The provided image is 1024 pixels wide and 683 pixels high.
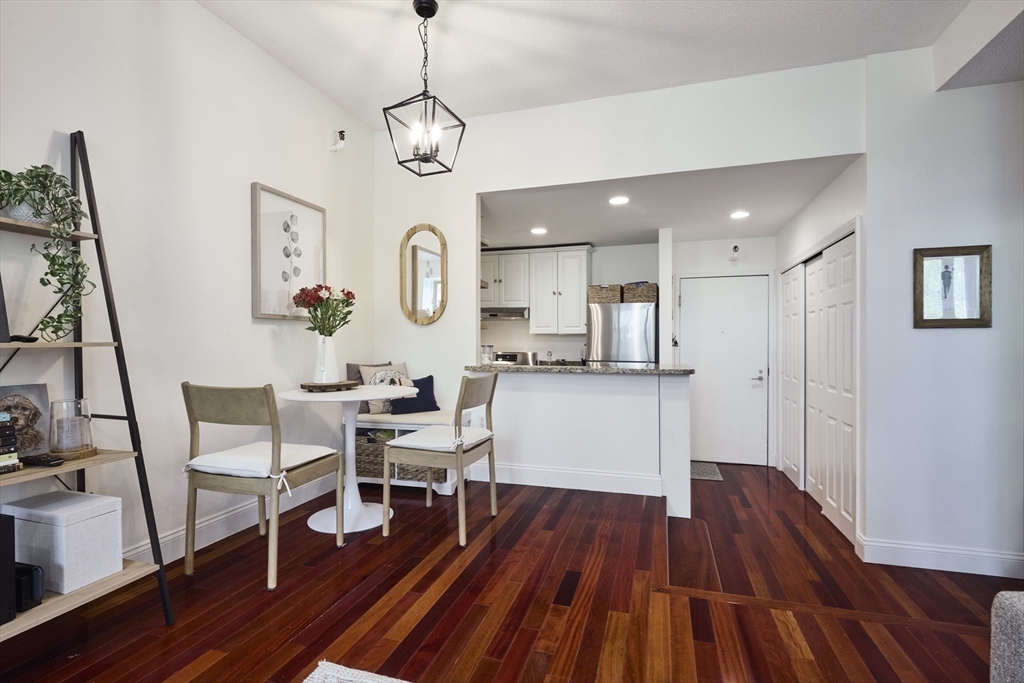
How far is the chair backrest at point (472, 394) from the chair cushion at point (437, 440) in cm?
7

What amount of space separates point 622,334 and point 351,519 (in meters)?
3.41

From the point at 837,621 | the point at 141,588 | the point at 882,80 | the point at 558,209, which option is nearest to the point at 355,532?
the point at 141,588

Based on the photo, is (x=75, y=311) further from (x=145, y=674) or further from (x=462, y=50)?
(x=462, y=50)

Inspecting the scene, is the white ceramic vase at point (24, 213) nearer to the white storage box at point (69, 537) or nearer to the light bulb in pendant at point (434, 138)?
the white storage box at point (69, 537)

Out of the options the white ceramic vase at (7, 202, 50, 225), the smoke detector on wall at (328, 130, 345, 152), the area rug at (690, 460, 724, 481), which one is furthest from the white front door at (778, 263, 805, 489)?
the white ceramic vase at (7, 202, 50, 225)

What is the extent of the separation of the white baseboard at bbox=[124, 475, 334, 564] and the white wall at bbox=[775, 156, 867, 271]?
3457 mm

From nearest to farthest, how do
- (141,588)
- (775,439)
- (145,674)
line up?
(145,674), (141,588), (775,439)

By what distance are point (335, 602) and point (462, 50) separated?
2893 millimetres

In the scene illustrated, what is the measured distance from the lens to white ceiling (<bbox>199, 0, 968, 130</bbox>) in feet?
8.11

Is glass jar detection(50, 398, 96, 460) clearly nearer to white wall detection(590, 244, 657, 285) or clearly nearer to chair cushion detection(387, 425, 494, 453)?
chair cushion detection(387, 425, 494, 453)

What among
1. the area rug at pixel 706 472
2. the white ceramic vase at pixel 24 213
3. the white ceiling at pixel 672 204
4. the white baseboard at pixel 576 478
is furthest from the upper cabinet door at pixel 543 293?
the white ceramic vase at pixel 24 213

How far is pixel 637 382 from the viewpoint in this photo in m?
3.42

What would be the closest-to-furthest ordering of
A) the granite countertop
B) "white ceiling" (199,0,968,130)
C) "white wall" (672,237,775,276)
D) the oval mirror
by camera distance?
1. "white ceiling" (199,0,968,130)
2. the granite countertop
3. the oval mirror
4. "white wall" (672,237,775,276)

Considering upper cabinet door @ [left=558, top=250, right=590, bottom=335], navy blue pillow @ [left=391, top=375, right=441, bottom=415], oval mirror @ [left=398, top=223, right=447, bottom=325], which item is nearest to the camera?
navy blue pillow @ [left=391, top=375, right=441, bottom=415]
